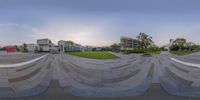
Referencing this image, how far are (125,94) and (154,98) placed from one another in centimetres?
86

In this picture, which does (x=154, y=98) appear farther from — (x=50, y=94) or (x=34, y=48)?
(x=34, y=48)

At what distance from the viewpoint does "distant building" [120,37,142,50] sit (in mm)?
59375

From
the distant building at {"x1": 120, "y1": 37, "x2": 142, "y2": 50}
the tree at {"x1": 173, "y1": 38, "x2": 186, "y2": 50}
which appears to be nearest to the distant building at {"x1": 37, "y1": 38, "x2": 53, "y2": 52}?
the distant building at {"x1": 120, "y1": 37, "x2": 142, "y2": 50}

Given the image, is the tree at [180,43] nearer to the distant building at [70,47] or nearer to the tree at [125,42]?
the tree at [125,42]

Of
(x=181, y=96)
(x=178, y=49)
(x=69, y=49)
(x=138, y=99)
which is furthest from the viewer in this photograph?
(x=178, y=49)

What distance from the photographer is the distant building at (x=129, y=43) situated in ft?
195

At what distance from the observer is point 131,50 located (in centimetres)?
5878

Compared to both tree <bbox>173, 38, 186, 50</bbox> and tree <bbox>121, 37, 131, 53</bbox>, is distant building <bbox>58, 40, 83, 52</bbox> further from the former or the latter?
tree <bbox>173, 38, 186, 50</bbox>

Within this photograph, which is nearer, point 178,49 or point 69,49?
point 69,49

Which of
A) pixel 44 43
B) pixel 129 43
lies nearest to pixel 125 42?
pixel 129 43

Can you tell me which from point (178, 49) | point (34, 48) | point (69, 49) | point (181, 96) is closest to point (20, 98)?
point (181, 96)

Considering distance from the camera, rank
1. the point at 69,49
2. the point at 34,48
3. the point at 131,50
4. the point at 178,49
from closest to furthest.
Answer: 1. the point at 34,48
2. the point at 69,49
3. the point at 131,50
4. the point at 178,49

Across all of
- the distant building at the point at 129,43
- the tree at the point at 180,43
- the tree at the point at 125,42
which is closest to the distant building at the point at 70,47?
the tree at the point at 125,42

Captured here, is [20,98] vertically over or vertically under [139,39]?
under
